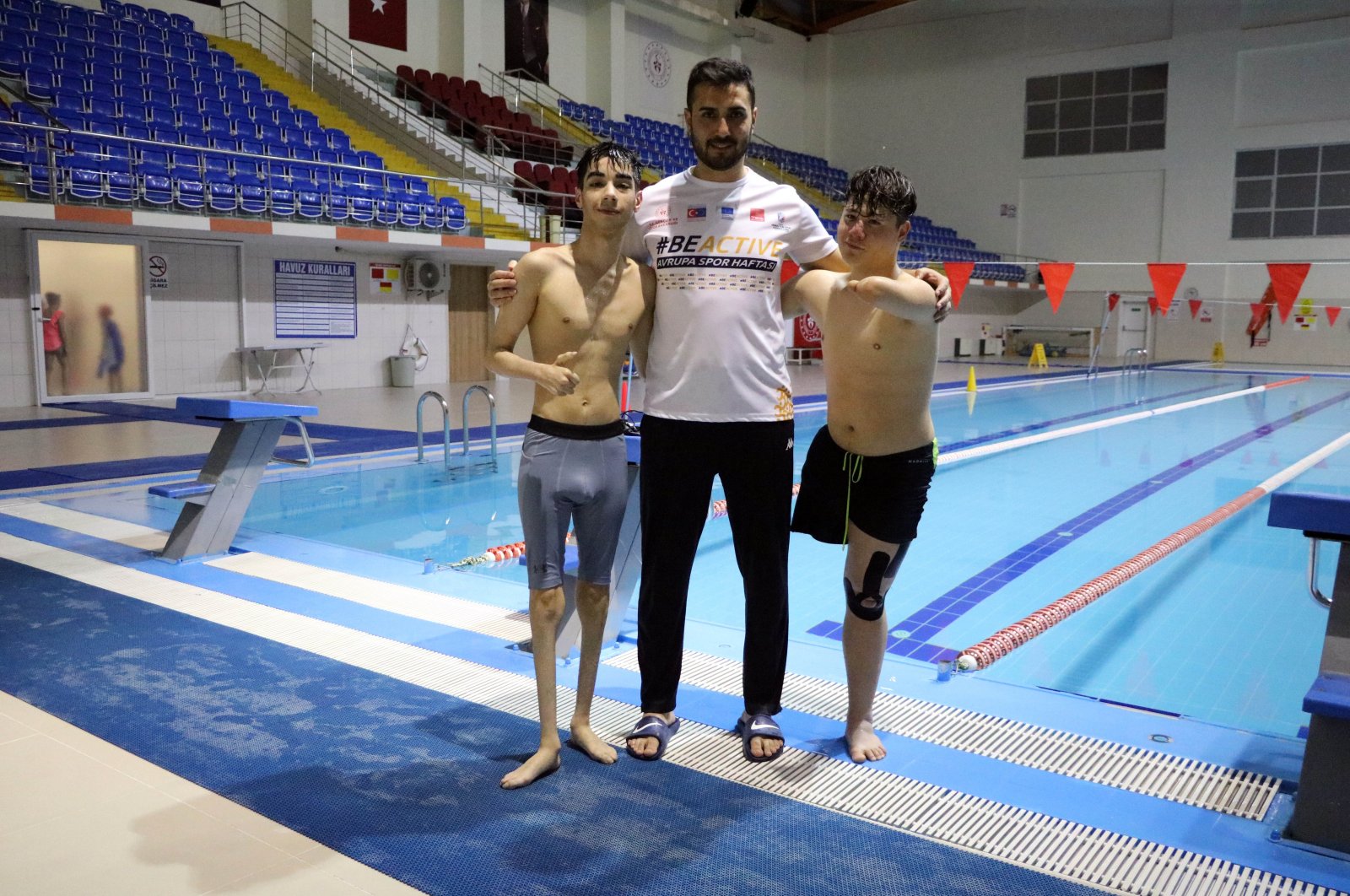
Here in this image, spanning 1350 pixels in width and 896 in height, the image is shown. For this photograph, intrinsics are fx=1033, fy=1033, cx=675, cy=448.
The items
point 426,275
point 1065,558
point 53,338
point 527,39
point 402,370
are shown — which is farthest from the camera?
point 527,39

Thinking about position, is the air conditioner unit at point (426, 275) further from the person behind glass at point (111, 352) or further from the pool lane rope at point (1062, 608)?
the pool lane rope at point (1062, 608)

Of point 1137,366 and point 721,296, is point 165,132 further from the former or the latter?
point 1137,366

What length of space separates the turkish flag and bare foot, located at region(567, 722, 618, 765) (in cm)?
1704

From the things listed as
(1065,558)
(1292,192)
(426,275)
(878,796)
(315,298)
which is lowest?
(1065,558)

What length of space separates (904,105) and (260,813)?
1113 inches

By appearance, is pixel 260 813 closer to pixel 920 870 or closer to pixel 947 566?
pixel 920 870

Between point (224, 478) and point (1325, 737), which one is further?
point (224, 478)

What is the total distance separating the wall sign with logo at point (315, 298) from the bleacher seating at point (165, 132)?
1.38 m

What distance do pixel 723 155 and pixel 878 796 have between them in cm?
154

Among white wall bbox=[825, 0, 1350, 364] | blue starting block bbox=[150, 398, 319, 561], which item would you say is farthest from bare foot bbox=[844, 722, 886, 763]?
white wall bbox=[825, 0, 1350, 364]

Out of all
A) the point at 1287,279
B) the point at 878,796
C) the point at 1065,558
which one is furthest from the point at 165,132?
the point at 878,796

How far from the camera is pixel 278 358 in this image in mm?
13977

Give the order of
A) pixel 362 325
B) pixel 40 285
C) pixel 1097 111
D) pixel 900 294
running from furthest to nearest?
pixel 1097 111 → pixel 362 325 → pixel 40 285 → pixel 900 294

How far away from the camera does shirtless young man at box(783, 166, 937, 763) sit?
8.03 ft
